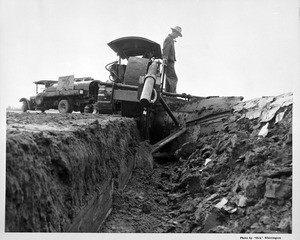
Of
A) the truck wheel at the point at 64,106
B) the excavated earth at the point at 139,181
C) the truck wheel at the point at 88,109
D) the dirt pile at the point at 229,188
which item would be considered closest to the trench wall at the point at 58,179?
the excavated earth at the point at 139,181

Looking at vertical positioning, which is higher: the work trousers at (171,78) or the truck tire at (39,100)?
the work trousers at (171,78)

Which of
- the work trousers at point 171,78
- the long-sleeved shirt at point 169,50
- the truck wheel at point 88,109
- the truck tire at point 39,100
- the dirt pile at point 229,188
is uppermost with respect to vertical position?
the long-sleeved shirt at point 169,50

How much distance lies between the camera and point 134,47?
4.39 m

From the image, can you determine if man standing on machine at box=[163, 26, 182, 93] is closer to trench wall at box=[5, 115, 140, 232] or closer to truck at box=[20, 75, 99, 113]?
truck at box=[20, 75, 99, 113]

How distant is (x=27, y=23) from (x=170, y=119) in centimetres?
216

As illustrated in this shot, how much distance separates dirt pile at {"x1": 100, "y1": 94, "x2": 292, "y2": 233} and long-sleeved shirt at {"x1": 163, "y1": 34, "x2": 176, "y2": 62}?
6.54ft

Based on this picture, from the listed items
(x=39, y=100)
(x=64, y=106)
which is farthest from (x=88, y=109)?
(x=39, y=100)

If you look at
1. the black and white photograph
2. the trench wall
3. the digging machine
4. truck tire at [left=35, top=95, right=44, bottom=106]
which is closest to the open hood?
the digging machine

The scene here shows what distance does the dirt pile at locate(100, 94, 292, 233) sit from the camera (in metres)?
1.51

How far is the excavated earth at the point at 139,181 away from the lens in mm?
1125

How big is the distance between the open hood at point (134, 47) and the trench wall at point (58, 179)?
2.47 metres

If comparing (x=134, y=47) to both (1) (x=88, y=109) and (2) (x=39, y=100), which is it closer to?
(1) (x=88, y=109)

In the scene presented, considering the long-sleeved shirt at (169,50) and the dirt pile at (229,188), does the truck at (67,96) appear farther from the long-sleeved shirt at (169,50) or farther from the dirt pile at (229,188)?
the dirt pile at (229,188)

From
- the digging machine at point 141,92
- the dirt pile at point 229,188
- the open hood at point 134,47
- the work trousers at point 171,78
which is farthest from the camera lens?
the work trousers at point 171,78
